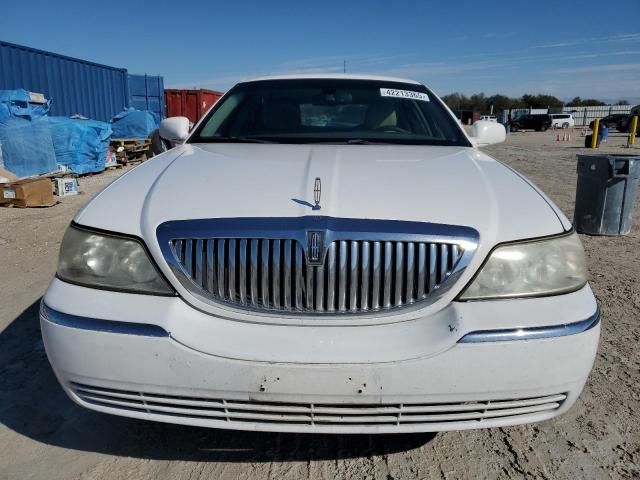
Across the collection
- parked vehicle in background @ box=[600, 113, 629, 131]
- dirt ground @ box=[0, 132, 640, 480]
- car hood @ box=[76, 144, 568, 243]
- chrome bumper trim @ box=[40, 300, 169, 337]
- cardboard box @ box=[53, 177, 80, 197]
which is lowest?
dirt ground @ box=[0, 132, 640, 480]

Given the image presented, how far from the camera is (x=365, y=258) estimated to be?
65.4 inches

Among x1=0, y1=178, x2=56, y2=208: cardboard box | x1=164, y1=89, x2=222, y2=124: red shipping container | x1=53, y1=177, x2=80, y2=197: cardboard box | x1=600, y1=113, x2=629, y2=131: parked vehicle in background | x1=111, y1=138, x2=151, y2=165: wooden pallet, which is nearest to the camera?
x1=0, y1=178, x2=56, y2=208: cardboard box

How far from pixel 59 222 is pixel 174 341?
5.66 m

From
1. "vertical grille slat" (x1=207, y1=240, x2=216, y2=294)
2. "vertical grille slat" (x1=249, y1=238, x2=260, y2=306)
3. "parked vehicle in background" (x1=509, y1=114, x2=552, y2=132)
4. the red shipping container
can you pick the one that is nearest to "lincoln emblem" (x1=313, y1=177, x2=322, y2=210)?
"vertical grille slat" (x1=249, y1=238, x2=260, y2=306)

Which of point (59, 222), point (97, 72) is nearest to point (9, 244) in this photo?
point (59, 222)

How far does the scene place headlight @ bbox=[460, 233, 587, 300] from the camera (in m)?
1.71

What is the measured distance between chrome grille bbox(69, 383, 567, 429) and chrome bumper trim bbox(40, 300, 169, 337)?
0.72ft

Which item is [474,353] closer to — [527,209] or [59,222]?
[527,209]

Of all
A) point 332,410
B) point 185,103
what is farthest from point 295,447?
point 185,103

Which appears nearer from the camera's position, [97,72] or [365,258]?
[365,258]

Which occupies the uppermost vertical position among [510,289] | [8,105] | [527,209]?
[8,105]

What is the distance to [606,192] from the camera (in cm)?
567

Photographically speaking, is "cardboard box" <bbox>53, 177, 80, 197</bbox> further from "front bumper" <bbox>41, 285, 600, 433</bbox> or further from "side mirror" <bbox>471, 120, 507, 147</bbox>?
"front bumper" <bbox>41, 285, 600, 433</bbox>

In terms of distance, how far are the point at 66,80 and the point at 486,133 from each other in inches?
495
